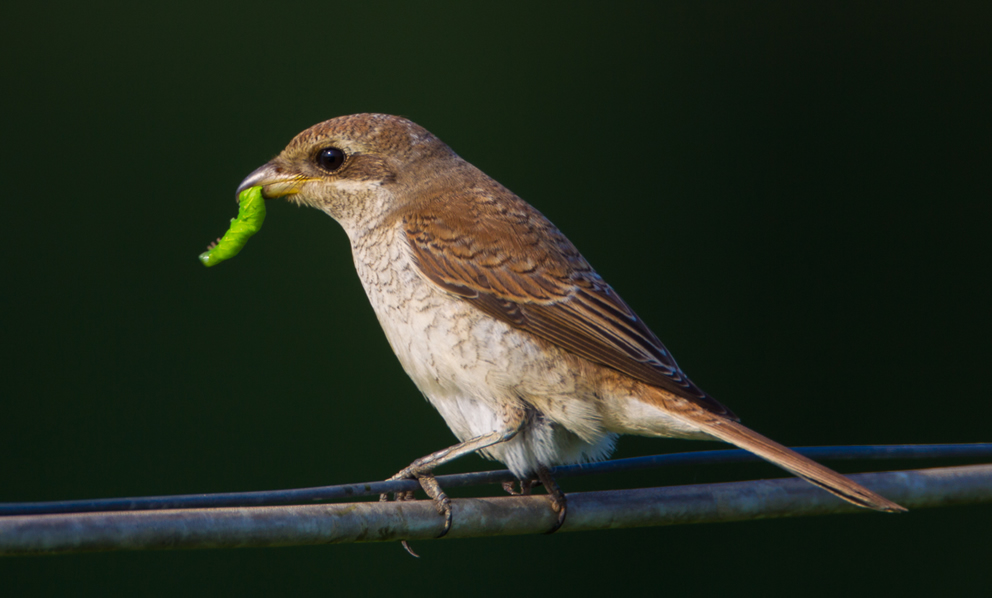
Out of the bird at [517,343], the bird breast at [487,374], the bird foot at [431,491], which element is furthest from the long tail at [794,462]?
the bird foot at [431,491]

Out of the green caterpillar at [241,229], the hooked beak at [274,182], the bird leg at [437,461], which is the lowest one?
the bird leg at [437,461]

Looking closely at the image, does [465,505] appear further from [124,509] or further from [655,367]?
[655,367]

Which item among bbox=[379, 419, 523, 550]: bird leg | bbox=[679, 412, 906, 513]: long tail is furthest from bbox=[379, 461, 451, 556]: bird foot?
bbox=[679, 412, 906, 513]: long tail

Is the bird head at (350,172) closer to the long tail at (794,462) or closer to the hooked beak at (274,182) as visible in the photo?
the hooked beak at (274,182)

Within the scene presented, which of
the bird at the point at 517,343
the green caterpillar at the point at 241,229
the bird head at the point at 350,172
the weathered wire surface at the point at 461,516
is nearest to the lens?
the weathered wire surface at the point at 461,516

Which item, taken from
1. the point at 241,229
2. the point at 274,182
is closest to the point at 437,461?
the point at 241,229

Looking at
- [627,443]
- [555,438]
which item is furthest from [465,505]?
[627,443]
